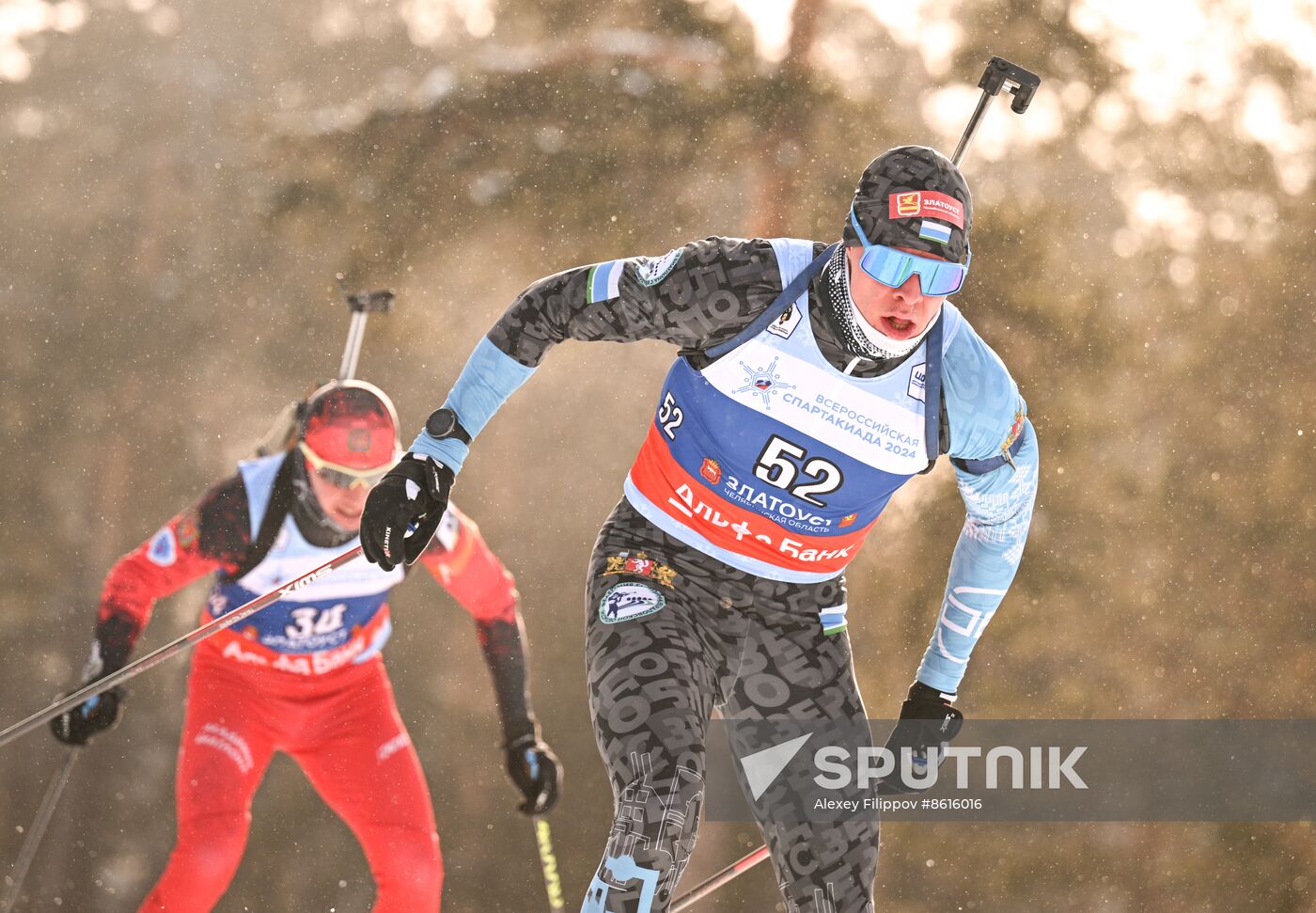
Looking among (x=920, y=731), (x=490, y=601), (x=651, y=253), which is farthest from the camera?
(x=651, y=253)

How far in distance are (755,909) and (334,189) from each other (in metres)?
6.76

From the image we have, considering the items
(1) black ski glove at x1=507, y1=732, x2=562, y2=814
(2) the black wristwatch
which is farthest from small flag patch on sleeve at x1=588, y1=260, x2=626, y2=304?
(1) black ski glove at x1=507, y1=732, x2=562, y2=814

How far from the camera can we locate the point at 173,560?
515cm

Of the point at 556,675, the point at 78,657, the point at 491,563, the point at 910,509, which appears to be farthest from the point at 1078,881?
the point at 78,657

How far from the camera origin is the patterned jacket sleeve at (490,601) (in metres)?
5.36

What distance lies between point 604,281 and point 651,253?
287 inches

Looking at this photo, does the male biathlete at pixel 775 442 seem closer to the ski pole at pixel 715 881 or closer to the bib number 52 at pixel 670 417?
the bib number 52 at pixel 670 417

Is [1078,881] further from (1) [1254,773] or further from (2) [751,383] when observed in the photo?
(2) [751,383]

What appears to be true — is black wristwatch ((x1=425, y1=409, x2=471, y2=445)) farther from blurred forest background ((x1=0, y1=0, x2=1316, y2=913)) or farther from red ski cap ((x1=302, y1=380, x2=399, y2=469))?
blurred forest background ((x1=0, y1=0, x2=1316, y2=913))

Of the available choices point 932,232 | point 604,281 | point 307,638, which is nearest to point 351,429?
point 307,638

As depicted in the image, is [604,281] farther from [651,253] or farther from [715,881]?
[651,253]

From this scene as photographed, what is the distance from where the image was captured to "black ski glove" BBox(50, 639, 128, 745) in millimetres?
4973

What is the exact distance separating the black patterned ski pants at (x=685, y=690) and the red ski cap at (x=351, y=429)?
2088mm

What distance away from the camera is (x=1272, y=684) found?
10641 mm
